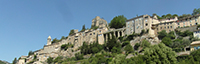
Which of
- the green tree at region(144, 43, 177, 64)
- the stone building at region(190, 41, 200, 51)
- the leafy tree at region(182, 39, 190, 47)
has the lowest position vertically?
the green tree at region(144, 43, 177, 64)

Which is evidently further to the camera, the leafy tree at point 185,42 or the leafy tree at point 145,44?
the leafy tree at point 145,44

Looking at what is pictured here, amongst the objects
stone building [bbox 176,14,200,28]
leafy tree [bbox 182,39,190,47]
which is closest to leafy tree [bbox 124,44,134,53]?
leafy tree [bbox 182,39,190,47]

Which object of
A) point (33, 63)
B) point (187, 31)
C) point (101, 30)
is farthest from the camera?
point (33, 63)

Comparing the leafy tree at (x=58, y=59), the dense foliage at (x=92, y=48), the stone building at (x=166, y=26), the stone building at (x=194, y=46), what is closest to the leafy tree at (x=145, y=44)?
the stone building at (x=166, y=26)

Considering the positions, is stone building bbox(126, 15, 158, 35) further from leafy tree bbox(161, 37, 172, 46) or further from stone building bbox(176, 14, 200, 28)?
stone building bbox(176, 14, 200, 28)

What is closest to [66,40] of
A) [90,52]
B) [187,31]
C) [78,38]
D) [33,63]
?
[78,38]

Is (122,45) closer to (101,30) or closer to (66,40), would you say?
(101,30)

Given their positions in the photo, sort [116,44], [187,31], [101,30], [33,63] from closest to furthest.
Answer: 1. [187,31]
2. [116,44]
3. [101,30]
4. [33,63]

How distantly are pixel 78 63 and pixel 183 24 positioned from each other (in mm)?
31497

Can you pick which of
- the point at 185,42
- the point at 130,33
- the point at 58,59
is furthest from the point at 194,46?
the point at 58,59

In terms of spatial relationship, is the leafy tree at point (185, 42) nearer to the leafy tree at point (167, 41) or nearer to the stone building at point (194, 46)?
the stone building at point (194, 46)

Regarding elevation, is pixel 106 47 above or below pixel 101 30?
below

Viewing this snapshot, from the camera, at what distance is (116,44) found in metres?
62.4

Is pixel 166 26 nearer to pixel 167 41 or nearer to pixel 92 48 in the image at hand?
pixel 167 41
